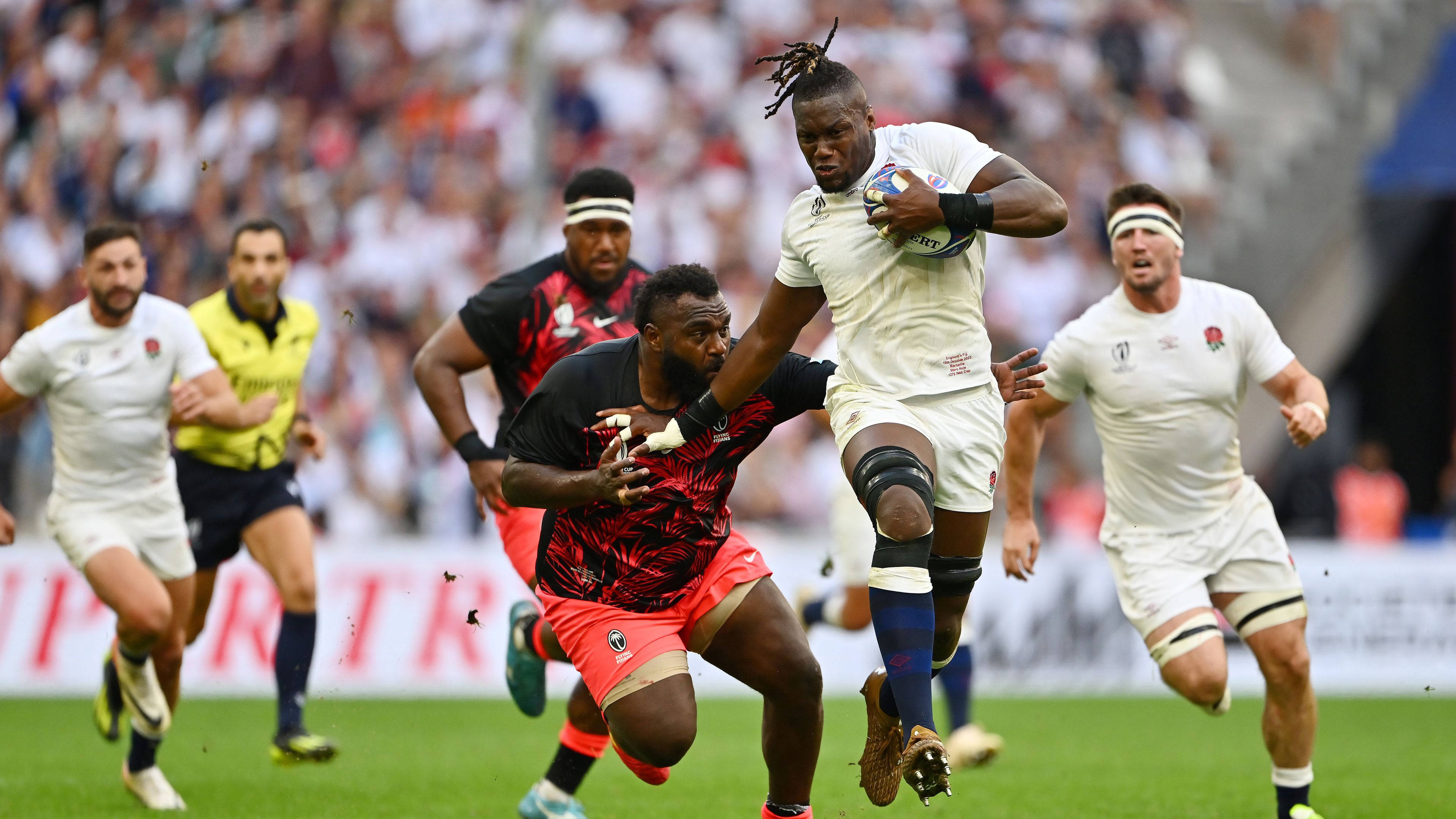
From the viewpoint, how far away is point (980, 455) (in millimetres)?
6422

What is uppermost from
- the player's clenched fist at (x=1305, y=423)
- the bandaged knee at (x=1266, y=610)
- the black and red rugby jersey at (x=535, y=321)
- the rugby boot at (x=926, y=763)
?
the black and red rugby jersey at (x=535, y=321)

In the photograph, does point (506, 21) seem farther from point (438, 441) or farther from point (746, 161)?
point (438, 441)

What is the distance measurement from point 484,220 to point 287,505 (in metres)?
9.35

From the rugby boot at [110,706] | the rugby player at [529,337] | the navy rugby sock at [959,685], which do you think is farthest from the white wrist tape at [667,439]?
the rugby boot at [110,706]

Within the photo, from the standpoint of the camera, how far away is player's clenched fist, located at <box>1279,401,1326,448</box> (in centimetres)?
707

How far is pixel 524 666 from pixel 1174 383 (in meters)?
3.46

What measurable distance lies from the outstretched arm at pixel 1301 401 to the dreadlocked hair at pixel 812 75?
94.7 inches

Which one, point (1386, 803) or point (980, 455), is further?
point (1386, 803)

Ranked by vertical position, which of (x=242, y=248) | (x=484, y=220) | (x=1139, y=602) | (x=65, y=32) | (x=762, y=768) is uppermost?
(x=65, y=32)

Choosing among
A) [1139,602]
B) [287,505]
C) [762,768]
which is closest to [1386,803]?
[1139,602]

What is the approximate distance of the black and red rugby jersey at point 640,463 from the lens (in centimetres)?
645

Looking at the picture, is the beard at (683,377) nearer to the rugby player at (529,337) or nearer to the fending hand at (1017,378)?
the fending hand at (1017,378)

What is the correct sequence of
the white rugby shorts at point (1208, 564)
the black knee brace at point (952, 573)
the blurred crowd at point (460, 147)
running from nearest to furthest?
the black knee brace at point (952, 573) → the white rugby shorts at point (1208, 564) → the blurred crowd at point (460, 147)

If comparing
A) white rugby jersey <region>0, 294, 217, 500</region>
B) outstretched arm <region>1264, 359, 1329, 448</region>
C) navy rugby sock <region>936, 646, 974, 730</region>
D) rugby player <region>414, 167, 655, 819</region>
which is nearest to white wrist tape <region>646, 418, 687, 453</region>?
rugby player <region>414, 167, 655, 819</region>
